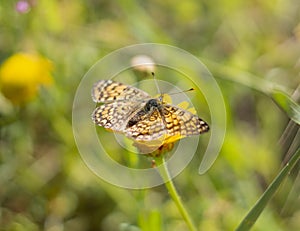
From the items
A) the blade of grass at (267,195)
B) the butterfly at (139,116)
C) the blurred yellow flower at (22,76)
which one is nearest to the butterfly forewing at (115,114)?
the butterfly at (139,116)

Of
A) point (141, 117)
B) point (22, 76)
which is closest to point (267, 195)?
point (141, 117)

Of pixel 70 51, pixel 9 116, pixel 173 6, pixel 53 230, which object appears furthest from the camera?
pixel 173 6

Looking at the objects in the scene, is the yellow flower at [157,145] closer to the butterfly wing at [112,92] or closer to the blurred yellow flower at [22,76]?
the butterfly wing at [112,92]

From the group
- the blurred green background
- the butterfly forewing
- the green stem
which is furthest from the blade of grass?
the blurred green background

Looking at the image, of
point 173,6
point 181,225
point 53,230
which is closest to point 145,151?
point 181,225

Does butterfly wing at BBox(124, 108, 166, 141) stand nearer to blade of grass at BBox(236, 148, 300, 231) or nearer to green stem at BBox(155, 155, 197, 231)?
green stem at BBox(155, 155, 197, 231)

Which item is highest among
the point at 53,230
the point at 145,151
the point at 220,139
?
the point at 145,151

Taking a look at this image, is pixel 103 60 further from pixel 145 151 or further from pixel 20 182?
pixel 145 151
